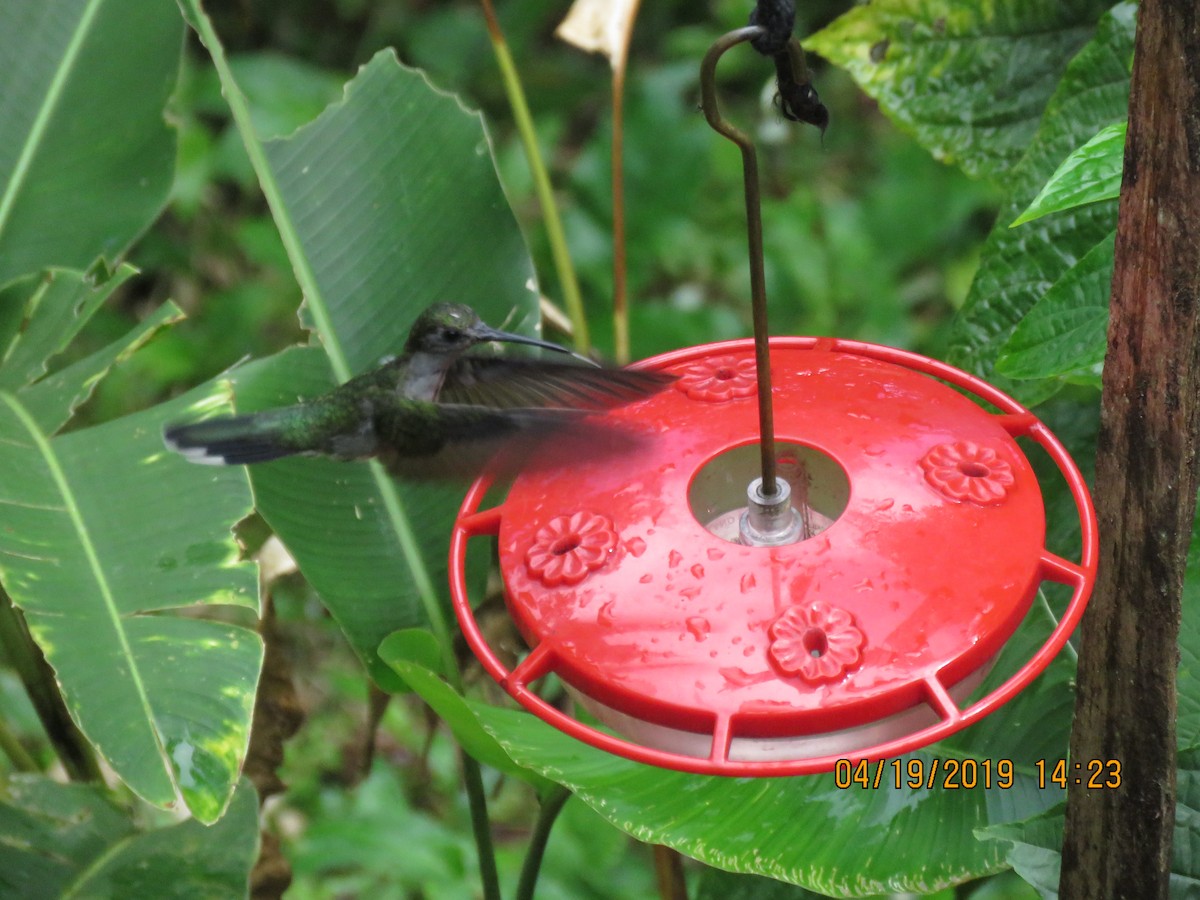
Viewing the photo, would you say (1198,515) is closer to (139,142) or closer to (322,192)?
(322,192)

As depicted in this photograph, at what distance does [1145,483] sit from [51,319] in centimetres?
142

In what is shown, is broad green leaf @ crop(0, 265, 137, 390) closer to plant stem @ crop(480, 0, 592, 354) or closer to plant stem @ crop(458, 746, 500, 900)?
plant stem @ crop(480, 0, 592, 354)

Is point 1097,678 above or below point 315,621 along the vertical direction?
above

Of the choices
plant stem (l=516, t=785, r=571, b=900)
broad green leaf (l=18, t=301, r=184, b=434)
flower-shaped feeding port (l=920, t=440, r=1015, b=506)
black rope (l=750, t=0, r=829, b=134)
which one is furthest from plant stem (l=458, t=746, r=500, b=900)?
black rope (l=750, t=0, r=829, b=134)

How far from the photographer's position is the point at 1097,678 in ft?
3.72

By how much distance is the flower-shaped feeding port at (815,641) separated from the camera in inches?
44.3

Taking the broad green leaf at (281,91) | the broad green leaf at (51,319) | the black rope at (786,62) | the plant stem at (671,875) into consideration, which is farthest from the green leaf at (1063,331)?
the broad green leaf at (281,91)

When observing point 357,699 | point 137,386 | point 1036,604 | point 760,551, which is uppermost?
point 760,551

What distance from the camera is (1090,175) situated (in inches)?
45.2

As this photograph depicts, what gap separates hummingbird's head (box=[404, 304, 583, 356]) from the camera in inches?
64.1

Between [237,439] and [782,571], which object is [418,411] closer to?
[237,439]

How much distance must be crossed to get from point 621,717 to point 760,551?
212mm

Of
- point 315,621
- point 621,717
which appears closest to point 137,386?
point 315,621

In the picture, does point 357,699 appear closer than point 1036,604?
No
